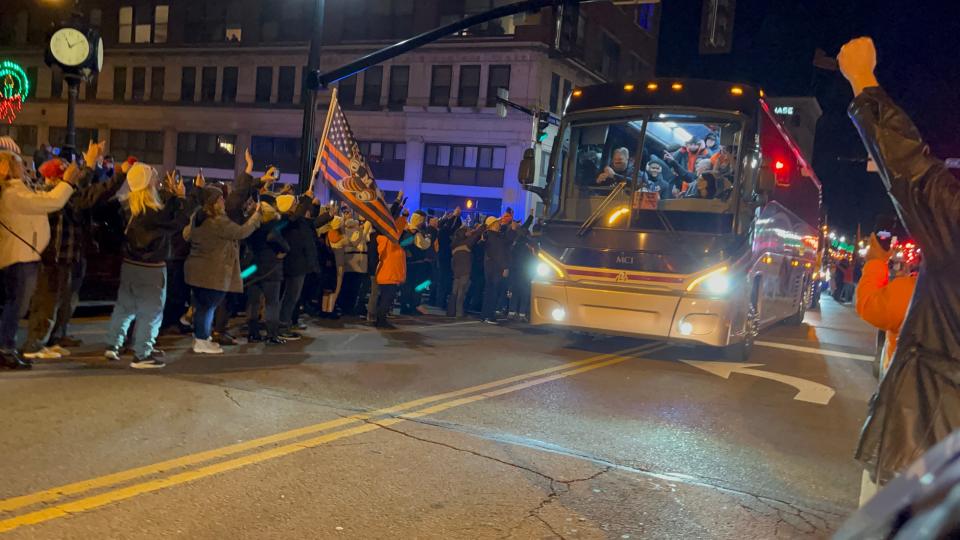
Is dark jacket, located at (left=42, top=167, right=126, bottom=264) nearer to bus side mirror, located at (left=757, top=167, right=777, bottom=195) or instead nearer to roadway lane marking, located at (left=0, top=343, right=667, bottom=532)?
roadway lane marking, located at (left=0, top=343, right=667, bottom=532)

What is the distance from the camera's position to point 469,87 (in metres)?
39.0

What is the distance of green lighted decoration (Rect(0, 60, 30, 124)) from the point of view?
14292 mm

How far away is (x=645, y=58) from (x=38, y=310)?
170 ft

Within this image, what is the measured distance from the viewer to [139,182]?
727 centimetres

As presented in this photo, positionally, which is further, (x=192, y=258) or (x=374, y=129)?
(x=374, y=129)

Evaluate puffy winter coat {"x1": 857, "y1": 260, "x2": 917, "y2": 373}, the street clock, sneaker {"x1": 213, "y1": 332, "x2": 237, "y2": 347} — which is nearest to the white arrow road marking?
puffy winter coat {"x1": 857, "y1": 260, "x2": 917, "y2": 373}

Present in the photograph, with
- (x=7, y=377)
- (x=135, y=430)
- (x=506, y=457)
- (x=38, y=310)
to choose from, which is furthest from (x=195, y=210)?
(x=506, y=457)

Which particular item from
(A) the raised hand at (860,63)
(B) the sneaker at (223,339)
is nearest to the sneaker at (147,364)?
(B) the sneaker at (223,339)

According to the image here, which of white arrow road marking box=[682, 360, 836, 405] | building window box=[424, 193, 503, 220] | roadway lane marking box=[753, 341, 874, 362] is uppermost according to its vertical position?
building window box=[424, 193, 503, 220]

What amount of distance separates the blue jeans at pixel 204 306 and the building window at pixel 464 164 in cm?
3071

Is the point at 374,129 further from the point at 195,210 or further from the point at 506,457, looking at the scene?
the point at 506,457

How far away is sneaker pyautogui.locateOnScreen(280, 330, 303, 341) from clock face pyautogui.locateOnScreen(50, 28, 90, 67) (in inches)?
213

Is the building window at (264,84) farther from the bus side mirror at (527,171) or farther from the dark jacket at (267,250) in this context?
the dark jacket at (267,250)

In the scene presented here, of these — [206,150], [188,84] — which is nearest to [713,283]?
[206,150]
